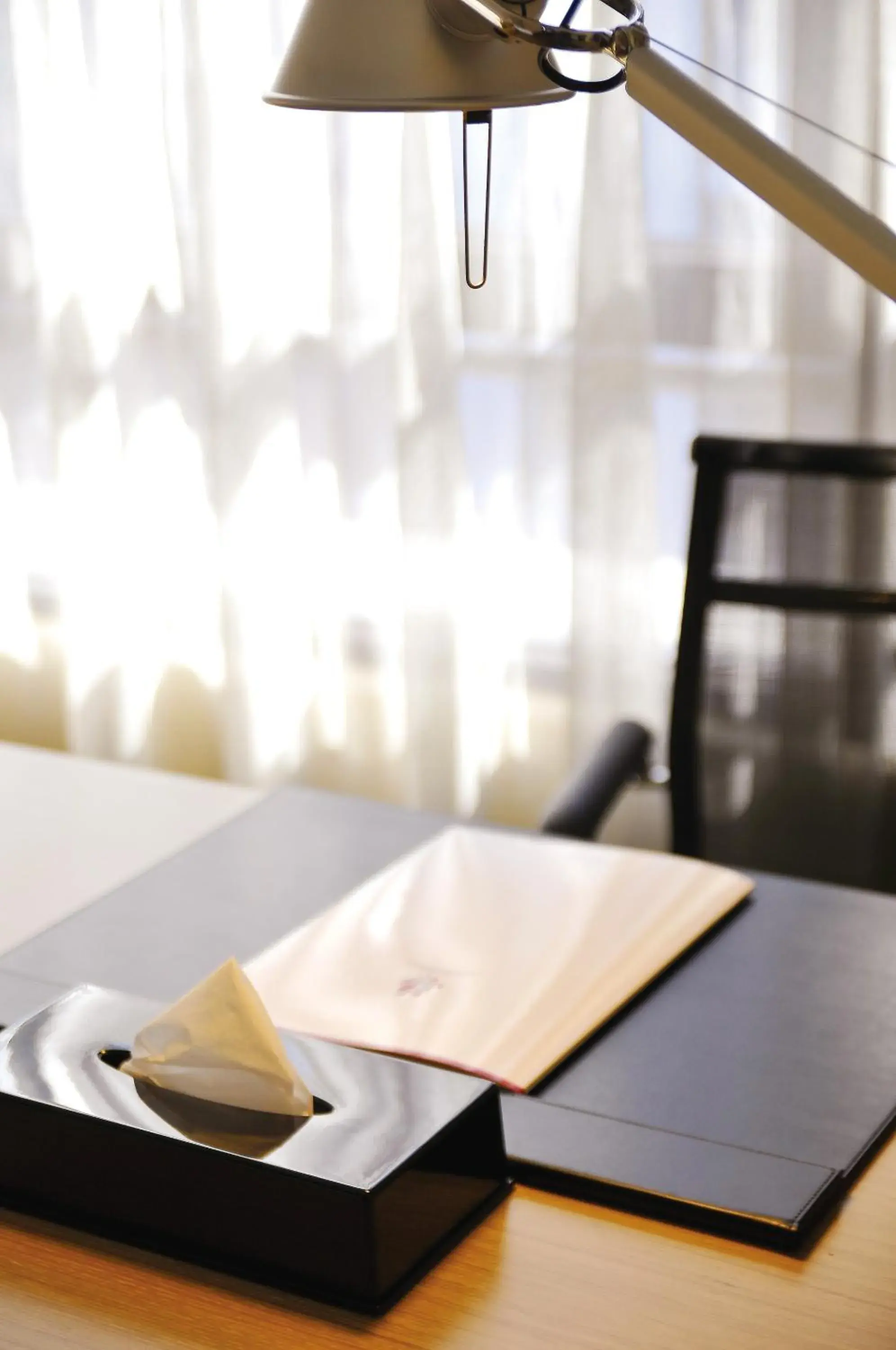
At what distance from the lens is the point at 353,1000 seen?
118 centimetres

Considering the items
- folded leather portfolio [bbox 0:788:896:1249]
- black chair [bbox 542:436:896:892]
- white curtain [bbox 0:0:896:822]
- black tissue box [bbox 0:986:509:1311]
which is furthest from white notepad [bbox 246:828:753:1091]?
white curtain [bbox 0:0:896:822]

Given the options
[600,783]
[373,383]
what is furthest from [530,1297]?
[373,383]

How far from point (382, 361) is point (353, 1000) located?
5.11 ft

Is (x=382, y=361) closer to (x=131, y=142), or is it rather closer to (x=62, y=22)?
(x=131, y=142)

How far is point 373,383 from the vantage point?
2574mm

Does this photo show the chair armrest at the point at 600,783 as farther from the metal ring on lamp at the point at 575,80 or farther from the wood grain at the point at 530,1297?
the metal ring on lamp at the point at 575,80

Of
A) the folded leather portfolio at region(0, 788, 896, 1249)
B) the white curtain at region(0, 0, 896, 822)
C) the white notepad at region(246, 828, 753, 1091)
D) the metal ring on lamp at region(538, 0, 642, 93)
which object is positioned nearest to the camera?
the metal ring on lamp at region(538, 0, 642, 93)

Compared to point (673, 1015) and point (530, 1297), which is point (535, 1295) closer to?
point (530, 1297)

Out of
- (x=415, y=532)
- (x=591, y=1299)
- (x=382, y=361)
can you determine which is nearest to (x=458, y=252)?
(x=382, y=361)

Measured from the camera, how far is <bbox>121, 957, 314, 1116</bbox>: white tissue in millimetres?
937

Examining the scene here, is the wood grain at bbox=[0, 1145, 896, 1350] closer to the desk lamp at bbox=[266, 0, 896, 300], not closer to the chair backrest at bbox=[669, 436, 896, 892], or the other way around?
the desk lamp at bbox=[266, 0, 896, 300]

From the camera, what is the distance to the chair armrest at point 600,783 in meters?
1.63

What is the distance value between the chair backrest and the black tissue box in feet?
2.69

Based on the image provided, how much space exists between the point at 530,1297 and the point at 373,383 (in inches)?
73.2
